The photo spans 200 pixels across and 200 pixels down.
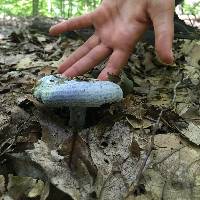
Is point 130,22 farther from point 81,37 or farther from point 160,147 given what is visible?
point 81,37

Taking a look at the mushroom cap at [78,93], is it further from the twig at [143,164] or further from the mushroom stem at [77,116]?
the twig at [143,164]

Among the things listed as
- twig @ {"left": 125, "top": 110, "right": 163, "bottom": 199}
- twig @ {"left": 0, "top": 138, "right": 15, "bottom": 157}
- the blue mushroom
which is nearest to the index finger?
the blue mushroom

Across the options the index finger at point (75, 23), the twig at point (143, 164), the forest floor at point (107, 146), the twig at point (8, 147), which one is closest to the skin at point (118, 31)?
the index finger at point (75, 23)

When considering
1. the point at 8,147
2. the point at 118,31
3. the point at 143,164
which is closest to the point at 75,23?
the point at 118,31

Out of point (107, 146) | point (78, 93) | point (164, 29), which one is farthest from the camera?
point (164, 29)

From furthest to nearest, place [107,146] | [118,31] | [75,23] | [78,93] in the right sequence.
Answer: [75,23] < [118,31] < [107,146] < [78,93]

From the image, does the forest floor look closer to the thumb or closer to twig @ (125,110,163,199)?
twig @ (125,110,163,199)

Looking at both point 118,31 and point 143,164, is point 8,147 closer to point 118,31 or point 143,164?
point 143,164
